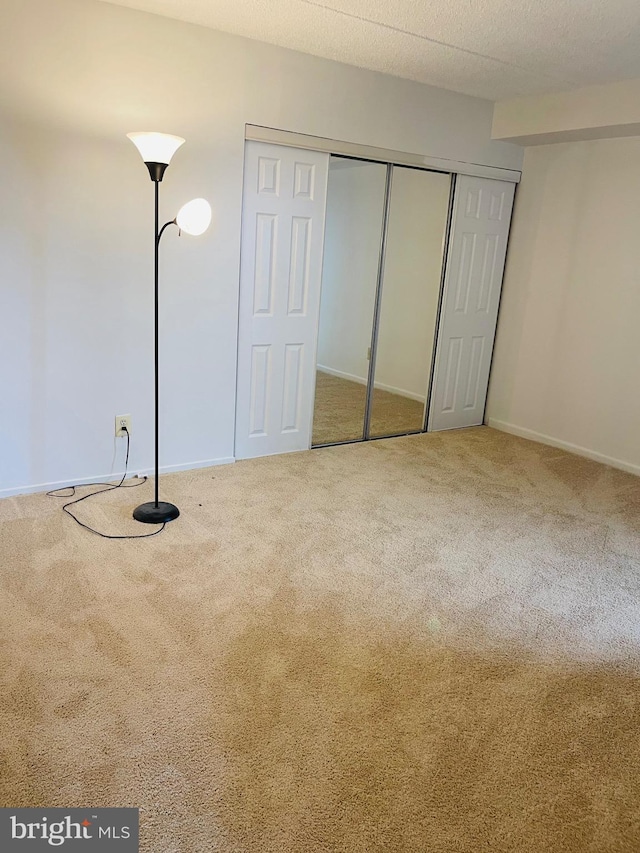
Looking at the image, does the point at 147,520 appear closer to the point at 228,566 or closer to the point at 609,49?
the point at 228,566

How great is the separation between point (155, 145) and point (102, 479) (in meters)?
1.77

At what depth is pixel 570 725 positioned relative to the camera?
6.73ft

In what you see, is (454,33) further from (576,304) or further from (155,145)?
(576,304)

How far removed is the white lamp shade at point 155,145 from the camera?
2809 mm

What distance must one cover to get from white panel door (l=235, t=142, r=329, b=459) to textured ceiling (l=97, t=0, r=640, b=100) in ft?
2.07

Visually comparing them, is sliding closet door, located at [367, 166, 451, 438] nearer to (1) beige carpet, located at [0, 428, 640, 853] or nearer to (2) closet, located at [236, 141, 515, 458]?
(2) closet, located at [236, 141, 515, 458]

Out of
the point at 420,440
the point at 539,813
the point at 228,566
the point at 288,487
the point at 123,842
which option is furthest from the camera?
the point at 420,440

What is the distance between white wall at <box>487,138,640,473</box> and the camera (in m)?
4.39

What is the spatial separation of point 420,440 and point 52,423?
8.41 feet

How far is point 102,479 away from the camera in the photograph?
12.0ft

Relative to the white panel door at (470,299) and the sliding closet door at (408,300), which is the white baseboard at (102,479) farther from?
the white panel door at (470,299)

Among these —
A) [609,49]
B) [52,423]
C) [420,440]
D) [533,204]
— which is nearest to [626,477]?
[420,440]

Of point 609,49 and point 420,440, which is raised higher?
point 609,49

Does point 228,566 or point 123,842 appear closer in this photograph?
point 123,842
